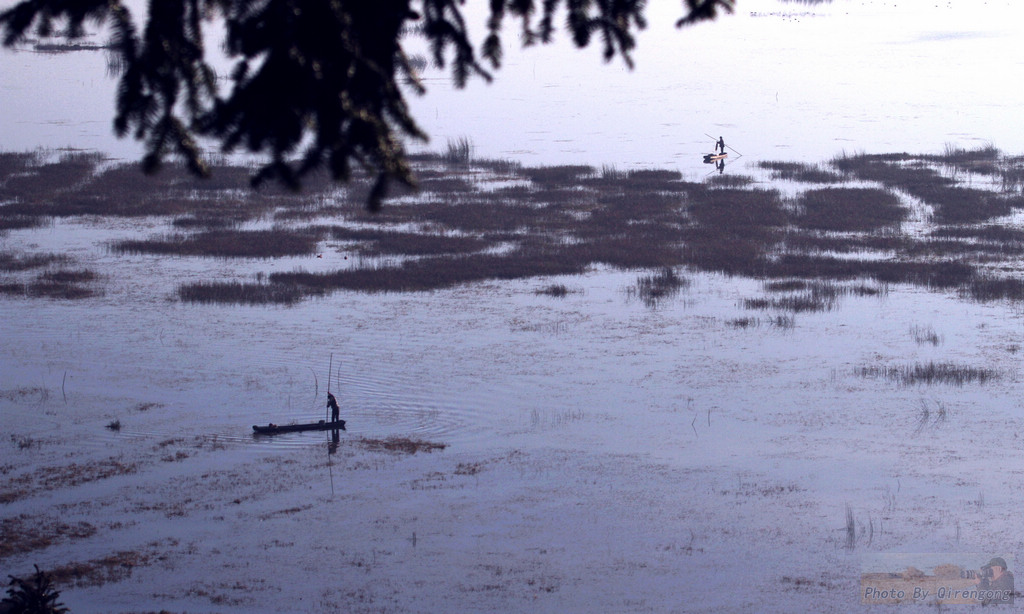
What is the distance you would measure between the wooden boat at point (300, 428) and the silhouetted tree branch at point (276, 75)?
23.0ft

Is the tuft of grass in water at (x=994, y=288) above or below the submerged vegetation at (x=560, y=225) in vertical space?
below

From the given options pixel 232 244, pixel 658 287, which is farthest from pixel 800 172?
pixel 232 244

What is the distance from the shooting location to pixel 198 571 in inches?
352

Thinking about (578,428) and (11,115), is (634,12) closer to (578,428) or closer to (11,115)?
(578,428)

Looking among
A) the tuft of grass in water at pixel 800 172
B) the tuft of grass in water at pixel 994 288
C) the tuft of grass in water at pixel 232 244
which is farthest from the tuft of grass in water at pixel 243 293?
the tuft of grass in water at pixel 800 172

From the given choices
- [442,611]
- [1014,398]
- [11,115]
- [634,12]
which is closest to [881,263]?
[1014,398]

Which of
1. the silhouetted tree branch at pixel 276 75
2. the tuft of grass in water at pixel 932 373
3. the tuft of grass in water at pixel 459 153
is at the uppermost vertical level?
the tuft of grass in water at pixel 459 153

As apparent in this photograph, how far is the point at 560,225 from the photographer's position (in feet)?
78.2

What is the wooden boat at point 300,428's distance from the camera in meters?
11.8

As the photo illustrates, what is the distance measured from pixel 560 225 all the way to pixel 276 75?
64.2ft

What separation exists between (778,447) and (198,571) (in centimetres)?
581

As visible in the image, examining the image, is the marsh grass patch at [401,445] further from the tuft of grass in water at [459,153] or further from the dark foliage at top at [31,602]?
the tuft of grass in water at [459,153]

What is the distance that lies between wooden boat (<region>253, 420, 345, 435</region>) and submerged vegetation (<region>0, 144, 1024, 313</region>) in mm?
5926

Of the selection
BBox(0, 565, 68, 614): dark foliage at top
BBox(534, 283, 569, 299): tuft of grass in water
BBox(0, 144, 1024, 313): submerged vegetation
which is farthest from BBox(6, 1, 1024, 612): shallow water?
BBox(0, 565, 68, 614): dark foliage at top
